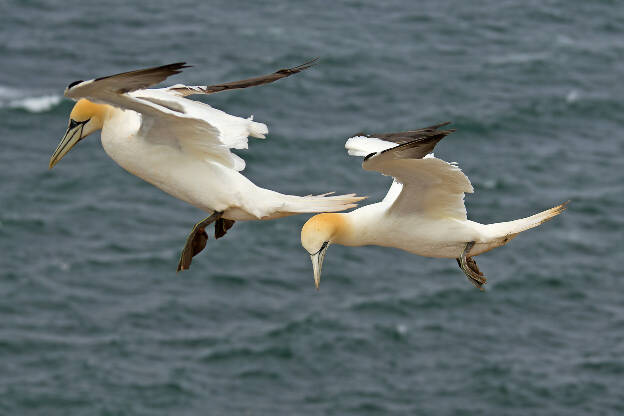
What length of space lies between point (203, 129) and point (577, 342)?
135ft

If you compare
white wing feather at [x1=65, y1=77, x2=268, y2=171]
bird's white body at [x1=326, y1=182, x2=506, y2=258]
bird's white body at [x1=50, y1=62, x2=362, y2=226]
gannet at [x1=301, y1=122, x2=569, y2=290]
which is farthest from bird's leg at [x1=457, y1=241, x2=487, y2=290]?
white wing feather at [x1=65, y1=77, x2=268, y2=171]

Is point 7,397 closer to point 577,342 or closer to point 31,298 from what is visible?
point 31,298

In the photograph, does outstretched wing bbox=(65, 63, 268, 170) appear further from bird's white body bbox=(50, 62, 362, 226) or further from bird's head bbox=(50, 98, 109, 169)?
bird's head bbox=(50, 98, 109, 169)

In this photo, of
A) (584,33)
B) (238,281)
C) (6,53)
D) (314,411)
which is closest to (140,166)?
(314,411)

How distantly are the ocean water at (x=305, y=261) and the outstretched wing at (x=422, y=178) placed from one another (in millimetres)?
36361

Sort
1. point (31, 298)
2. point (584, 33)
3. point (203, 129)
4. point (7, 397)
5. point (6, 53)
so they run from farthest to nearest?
1. point (584, 33)
2. point (6, 53)
3. point (31, 298)
4. point (7, 397)
5. point (203, 129)

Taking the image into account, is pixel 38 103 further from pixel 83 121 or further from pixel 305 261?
pixel 83 121

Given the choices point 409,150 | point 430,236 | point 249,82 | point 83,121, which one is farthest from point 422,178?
point 83,121

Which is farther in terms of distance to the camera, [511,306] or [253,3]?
[253,3]

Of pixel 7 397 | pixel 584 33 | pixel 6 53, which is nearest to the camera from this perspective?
pixel 7 397

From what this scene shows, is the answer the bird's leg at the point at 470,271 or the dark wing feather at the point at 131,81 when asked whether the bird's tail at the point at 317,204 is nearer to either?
the bird's leg at the point at 470,271

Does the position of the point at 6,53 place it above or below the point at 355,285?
above

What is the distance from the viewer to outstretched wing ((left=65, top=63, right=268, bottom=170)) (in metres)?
11.2

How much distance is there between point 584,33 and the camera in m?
71.2
